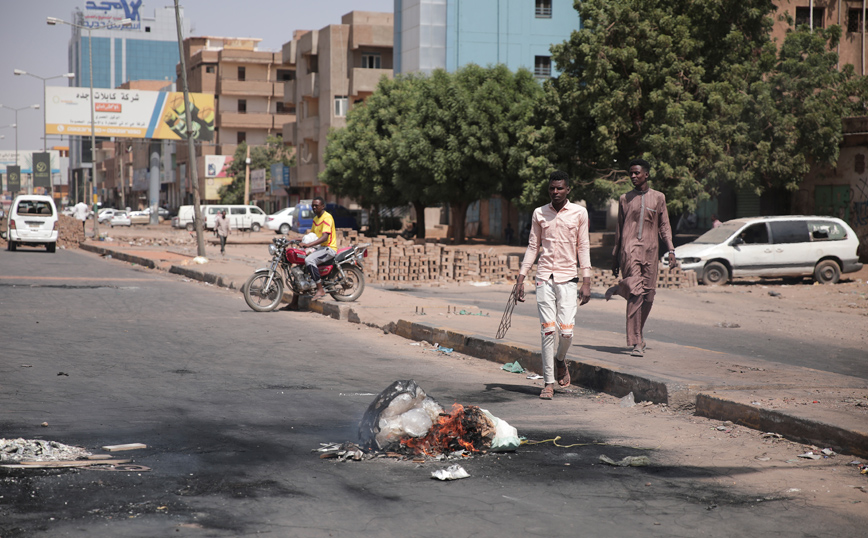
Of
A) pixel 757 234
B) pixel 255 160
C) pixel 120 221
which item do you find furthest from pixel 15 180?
pixel 757 234

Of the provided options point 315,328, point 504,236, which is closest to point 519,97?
point 504,236

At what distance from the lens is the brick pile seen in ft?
68.3

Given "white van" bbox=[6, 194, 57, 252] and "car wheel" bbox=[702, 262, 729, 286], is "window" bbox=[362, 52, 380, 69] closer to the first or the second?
"white van" bbox=[6, 194, 57, 252]

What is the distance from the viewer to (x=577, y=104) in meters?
A: 26.5

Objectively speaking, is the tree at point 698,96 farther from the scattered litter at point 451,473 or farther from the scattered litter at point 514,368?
the scattered litter at point 451,473

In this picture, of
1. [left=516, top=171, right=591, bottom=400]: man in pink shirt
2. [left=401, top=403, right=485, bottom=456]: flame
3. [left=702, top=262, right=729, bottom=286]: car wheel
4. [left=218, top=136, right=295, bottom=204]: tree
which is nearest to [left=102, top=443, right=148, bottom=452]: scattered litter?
[left=401, top=403, right=485, bottom=456]: flame

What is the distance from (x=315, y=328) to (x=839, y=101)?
2087 centimetres

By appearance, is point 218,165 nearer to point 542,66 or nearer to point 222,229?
point 542,66

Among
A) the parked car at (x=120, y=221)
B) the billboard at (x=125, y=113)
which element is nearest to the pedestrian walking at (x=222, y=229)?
the billboard at (x=125, y=113)

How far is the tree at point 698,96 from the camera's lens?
24203mm

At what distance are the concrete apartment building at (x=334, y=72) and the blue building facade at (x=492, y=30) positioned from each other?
899 cm

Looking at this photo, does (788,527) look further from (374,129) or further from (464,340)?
(374,129)

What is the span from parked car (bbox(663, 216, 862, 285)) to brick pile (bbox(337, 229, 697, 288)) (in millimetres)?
823

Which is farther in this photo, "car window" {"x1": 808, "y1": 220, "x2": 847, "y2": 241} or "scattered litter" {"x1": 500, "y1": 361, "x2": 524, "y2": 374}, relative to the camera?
"car window" {"x1": 808, "y1": 220, "x2": 847, "y2": 241}
